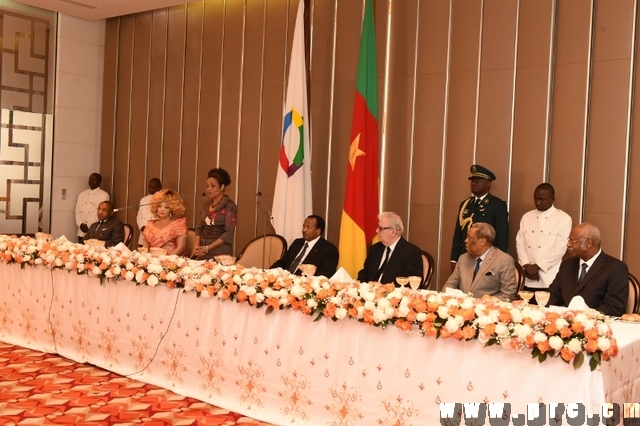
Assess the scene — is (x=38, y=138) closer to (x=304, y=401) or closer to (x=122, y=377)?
(x=122, y=377)

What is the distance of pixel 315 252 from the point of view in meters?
5.84

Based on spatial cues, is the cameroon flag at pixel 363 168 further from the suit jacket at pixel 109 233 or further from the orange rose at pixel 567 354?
the orange rose at pixel 567 354

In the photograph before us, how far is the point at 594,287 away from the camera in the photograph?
167 inches

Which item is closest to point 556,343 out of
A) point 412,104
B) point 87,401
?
point 87,401

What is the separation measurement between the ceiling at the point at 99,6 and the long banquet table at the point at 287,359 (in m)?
4.23

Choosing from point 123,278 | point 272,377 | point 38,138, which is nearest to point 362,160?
point 123,278

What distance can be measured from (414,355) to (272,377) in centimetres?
94

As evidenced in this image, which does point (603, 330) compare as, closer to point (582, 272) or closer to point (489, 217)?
point (582, 272)

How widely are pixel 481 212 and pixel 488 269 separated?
1476 millimetres

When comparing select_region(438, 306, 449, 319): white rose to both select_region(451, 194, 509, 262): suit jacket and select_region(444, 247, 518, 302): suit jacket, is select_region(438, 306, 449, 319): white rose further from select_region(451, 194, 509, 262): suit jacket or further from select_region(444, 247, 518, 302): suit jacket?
select_region(451, 194, 509, 262): suit jacket

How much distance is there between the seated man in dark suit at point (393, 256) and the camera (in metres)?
5.15

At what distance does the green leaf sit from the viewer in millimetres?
2975

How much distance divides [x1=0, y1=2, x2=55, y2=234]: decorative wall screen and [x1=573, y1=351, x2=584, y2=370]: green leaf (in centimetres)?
799

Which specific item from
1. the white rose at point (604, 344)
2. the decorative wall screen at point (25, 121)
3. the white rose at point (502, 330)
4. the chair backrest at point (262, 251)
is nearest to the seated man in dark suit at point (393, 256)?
the chair backrest at point (262, 251)
